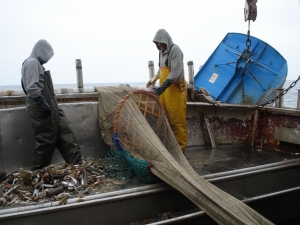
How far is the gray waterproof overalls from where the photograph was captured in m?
4.48

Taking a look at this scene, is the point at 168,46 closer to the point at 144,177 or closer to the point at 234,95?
the point at 144,177

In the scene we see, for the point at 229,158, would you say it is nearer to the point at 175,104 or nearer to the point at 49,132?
the point at 175,104

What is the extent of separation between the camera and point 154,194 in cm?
381

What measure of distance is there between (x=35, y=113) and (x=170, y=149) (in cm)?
218

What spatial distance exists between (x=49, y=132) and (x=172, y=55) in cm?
248

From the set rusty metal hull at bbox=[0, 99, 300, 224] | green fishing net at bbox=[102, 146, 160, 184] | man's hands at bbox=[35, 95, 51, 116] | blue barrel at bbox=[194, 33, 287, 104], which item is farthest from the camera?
blue barrel at bbox=[194, 33, 287, 104]

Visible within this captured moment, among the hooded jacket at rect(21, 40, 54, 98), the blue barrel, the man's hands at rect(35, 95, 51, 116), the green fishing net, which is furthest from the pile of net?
the blue barrel

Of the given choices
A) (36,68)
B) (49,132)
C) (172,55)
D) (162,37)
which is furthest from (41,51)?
(172,55)

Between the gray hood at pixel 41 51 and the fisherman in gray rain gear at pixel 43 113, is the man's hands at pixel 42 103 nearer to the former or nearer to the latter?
the fisherman in gray rain gear at pixel 43 113

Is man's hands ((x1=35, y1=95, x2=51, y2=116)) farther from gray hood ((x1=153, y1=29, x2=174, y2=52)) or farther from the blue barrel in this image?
the blue barrel

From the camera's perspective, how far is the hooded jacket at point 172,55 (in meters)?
5.11

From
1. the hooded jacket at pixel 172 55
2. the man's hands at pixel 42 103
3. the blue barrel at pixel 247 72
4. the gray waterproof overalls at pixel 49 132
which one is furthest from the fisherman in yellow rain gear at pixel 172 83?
the blue barrel at pixel 247 72

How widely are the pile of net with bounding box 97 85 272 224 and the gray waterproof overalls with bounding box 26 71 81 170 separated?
2.18 feet

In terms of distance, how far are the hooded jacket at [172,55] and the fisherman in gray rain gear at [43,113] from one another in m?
1.90
